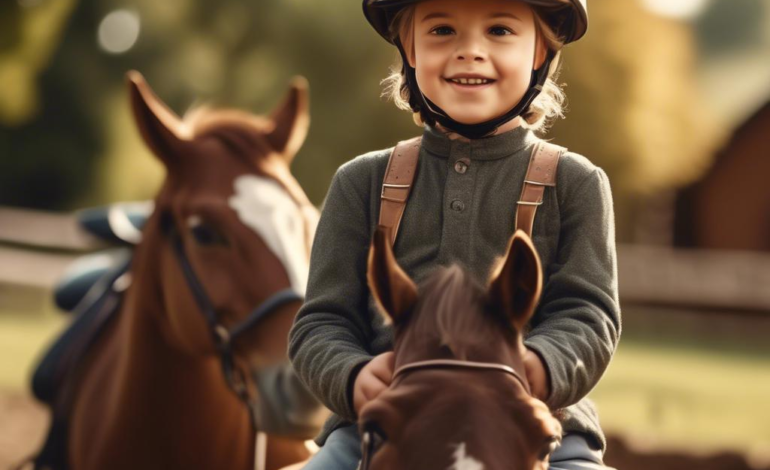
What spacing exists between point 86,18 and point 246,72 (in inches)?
164

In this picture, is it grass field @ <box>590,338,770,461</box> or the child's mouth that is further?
grass field @ <box>590,338,770,461</box>

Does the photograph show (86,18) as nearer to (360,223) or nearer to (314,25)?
(314,25)

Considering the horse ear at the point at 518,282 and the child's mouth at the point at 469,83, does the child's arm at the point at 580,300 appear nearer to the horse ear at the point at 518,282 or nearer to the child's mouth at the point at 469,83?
the horse ear at the point at 518,282

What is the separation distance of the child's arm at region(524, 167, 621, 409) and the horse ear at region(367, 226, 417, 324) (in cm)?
28

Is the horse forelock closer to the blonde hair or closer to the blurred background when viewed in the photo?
the blonde hair

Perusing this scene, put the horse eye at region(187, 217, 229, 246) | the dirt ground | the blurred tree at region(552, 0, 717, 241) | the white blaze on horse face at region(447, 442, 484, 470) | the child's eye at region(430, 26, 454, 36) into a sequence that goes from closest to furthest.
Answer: the white blaze on horse face at region(447, 442, 484, 470), the child's eye at region(430, 26, 454, 36), the horse eye at region(187, 217, 229, 246), the dirt ground, the blurred tree at region(552, 0, 717, 241)

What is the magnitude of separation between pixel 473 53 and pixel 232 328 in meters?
2.25

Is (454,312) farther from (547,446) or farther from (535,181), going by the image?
(535,181)

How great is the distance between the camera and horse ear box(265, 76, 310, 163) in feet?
16.5

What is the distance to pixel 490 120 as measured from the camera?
2.54 meters

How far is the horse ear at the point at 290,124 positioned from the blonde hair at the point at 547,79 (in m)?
2.12

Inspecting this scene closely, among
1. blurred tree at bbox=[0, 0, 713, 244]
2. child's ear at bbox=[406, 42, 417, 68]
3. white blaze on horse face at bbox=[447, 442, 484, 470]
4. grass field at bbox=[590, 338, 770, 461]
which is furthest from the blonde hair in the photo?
blurred tree at bbox=[0, 0, 713, 244]

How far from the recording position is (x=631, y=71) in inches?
Answer: 802

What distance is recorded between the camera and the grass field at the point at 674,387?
11711mm
